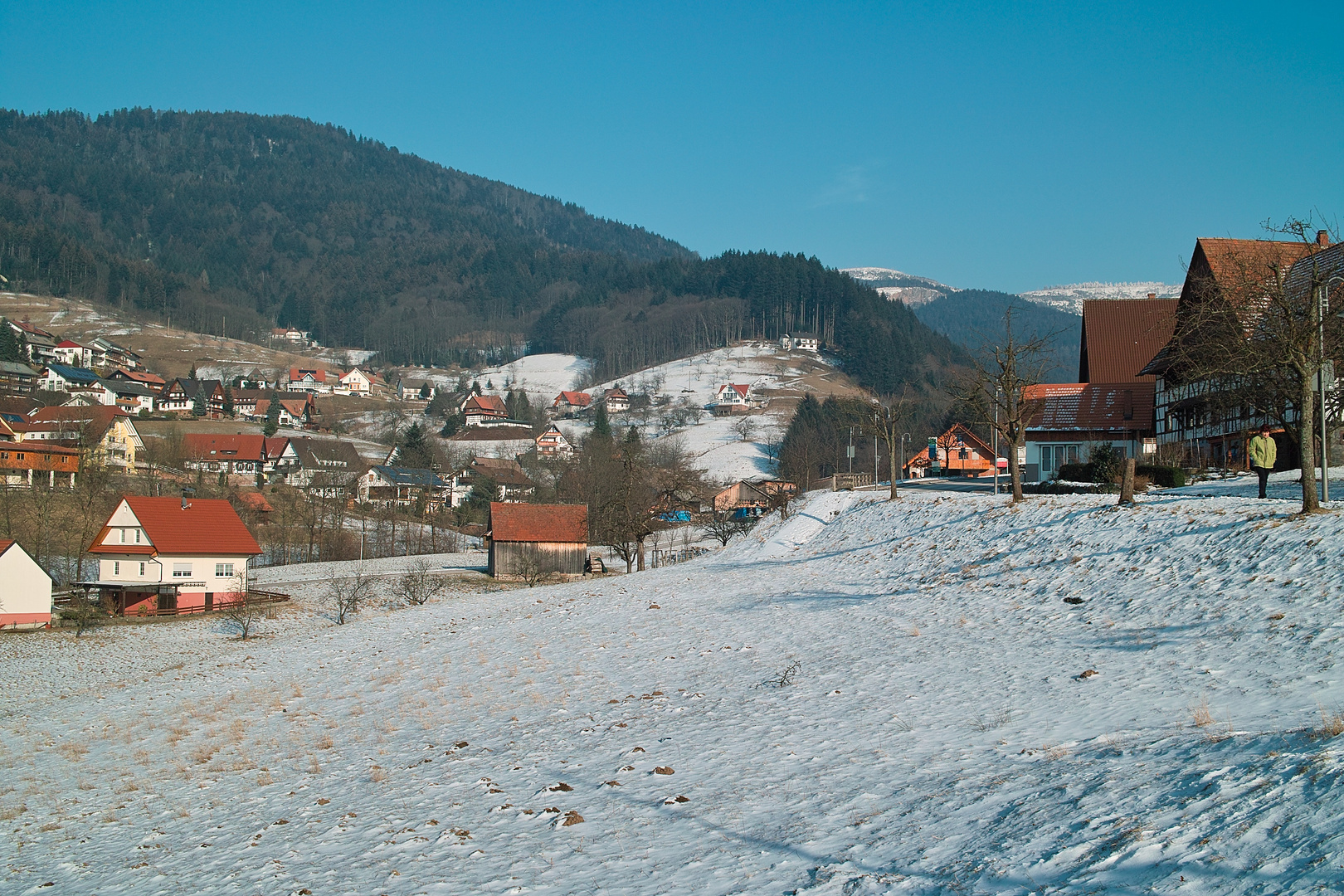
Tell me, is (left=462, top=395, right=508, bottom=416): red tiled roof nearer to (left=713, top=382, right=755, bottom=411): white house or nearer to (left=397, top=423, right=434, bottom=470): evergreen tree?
(left=713, top=382, right=755, bottom=411): white house

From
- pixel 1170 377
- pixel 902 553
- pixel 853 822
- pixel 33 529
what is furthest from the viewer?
pixel 33 529

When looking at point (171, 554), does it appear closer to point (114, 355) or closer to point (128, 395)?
point (128, 395)

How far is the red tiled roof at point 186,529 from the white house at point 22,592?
20.5 feet

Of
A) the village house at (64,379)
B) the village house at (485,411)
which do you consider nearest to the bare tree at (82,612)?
the village house at (64,379)

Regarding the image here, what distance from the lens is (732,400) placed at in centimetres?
16738

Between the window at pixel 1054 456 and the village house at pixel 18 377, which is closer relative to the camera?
the window at pixel 1054 456

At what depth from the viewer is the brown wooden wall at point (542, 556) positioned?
5719cm

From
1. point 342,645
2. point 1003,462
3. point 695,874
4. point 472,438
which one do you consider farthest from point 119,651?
point 472,438

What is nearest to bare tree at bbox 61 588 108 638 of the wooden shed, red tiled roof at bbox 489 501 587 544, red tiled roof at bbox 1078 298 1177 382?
the wooden shed

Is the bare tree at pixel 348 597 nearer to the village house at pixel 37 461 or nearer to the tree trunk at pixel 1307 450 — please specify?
the tree trunk at pixel 1307 450

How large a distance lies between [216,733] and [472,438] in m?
135

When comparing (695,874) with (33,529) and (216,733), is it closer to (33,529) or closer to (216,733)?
(216,733)

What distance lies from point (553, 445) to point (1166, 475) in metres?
115

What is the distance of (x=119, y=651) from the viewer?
33.8m
